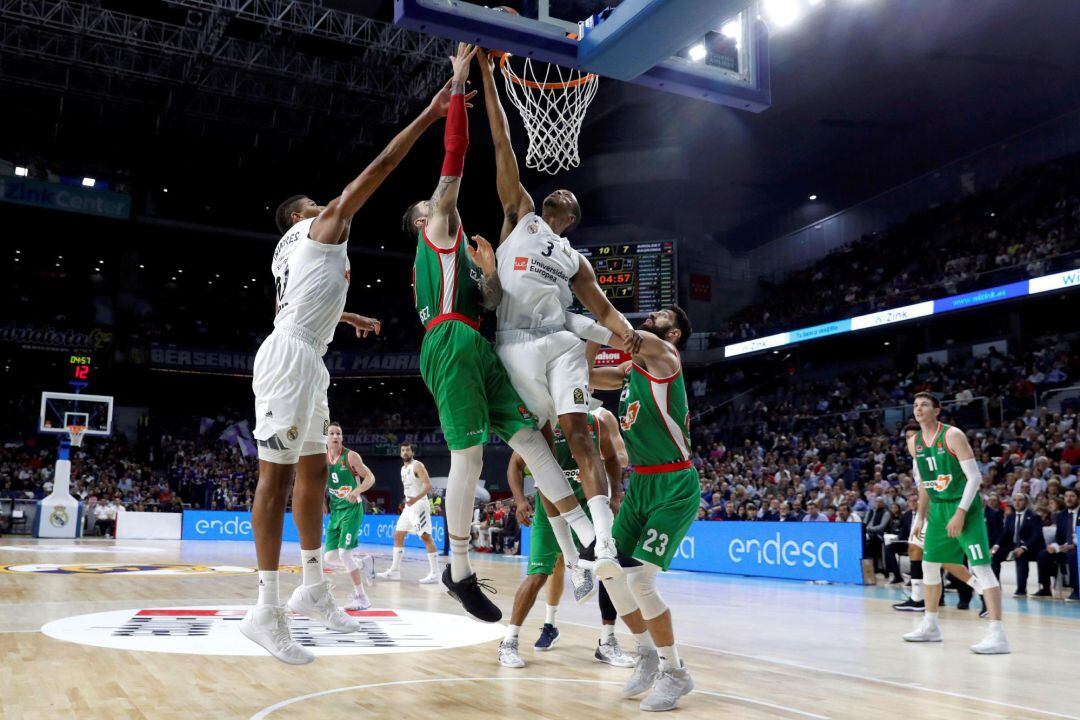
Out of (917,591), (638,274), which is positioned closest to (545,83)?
(917,591)

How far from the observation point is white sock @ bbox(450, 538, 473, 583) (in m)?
4.53

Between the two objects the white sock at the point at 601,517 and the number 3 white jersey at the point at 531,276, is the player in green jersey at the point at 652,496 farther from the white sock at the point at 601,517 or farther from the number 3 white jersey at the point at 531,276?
the number 3 white jersey at the point at 531,276

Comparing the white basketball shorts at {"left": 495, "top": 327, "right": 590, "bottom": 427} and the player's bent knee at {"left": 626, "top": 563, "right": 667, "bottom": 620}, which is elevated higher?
the white basketball shorts at {"left": 495, "top": 327, "right": 590, "bottom": 427}

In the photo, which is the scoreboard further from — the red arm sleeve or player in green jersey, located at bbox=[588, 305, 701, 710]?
the red arm sleeve

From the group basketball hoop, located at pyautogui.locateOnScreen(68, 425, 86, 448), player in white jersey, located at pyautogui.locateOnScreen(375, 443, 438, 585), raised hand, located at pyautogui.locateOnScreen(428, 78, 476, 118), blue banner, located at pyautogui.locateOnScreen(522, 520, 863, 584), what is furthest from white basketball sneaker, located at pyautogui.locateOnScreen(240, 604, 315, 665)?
basketball hoop, located at pyautogui.locateOnScreen(68, 425, 86, 448)

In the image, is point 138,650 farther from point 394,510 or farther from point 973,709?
point 394,510

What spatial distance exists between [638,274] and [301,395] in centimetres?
1674

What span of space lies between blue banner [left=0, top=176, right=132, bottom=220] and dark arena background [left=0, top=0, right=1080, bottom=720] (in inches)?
4.9

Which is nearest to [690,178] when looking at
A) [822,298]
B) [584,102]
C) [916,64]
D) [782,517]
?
[822,298]

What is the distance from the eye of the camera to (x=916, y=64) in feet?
67.6

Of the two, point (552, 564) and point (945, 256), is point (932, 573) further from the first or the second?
point (945, 256)

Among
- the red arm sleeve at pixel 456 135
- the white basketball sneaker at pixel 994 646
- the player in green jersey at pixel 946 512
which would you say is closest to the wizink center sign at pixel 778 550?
the player in green jersey at pixel 946 512

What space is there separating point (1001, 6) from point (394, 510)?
27.0 m

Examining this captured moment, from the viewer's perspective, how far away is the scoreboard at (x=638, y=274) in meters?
20.4
